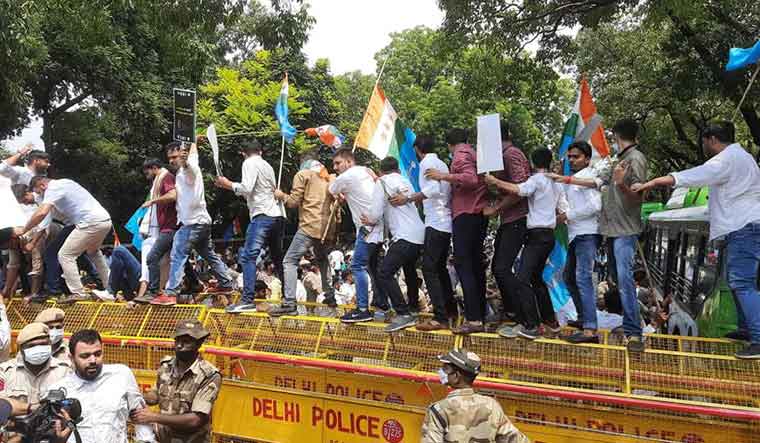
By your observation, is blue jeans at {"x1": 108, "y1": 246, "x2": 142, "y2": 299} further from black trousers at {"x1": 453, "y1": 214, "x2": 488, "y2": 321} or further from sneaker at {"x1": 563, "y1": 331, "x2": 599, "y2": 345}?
sneaker at {"x1": 563, "y1": 331, "x2": 599, "y2": 345}

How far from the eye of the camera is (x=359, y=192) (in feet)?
21.4

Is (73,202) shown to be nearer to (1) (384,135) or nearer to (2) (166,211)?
(2) (166,211)

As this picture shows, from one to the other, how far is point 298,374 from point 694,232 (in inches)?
261

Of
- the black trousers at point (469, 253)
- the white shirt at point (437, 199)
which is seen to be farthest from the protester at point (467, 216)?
the white shirt at point (437, 199)

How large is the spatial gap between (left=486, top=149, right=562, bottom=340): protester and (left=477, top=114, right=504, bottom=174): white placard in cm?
16

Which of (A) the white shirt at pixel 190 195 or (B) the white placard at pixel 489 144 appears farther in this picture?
(A) the white shirt at pixel 190 195

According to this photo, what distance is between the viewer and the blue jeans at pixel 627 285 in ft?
17.3

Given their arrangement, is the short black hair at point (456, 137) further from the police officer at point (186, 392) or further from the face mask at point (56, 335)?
the face mask at point (56, 335)

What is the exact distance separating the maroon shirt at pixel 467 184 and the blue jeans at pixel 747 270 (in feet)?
6.43

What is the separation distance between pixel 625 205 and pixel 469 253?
4.38 ft

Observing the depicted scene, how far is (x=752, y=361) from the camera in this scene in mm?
4695

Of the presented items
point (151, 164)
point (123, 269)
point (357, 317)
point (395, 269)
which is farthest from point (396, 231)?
point (123, 269)

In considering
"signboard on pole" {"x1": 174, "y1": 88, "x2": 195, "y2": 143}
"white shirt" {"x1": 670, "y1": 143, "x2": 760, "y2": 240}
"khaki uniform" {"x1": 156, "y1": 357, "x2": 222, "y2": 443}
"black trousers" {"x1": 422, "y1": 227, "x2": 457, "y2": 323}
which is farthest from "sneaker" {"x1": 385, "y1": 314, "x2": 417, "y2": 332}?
"signboard on pole" {"x1": 174, "y1": 88, "x2": 195, "y2": 143}

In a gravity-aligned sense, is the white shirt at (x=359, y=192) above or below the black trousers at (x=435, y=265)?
above
